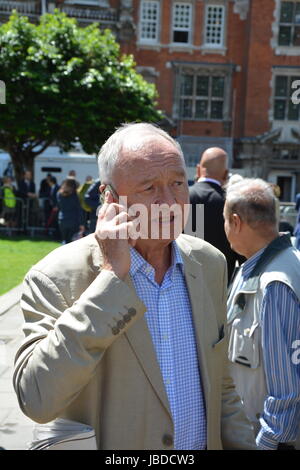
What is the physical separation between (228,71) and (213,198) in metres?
26.8

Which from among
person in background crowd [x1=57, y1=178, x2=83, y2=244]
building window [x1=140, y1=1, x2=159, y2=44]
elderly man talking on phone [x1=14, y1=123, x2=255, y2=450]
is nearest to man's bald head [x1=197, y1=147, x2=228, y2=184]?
elderly man talking on phone [x1=14, y1=123, x2=255, y2=450]

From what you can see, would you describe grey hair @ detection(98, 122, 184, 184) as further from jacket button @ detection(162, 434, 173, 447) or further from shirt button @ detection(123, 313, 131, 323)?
jacket button @ detection(162, 434, 173, 447)

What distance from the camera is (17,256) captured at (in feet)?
42.4

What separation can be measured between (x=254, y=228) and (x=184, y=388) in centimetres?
137

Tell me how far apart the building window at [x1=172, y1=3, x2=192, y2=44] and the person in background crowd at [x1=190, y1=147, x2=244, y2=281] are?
1044 inches

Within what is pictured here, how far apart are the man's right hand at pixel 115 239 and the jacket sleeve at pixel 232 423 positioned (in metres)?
0.61

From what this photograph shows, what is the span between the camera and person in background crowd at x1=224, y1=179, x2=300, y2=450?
2.65 m

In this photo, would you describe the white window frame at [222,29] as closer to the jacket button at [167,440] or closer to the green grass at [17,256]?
the green grass at [17,256]

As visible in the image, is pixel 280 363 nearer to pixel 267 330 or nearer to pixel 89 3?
pixel 267 330

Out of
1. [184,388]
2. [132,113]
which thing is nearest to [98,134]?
[132,113]

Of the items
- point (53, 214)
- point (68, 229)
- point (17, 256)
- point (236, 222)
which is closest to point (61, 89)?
point (53, 214)

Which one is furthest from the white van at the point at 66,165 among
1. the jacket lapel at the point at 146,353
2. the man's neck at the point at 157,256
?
the jacket lapel at the point at 146,353

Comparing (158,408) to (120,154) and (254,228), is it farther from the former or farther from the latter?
(254,228)

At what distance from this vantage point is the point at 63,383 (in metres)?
1.62
